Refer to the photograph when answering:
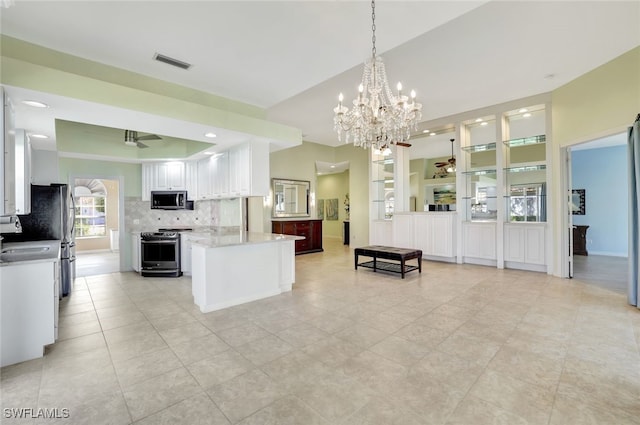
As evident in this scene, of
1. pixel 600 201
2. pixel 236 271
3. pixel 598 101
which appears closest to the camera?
pixel 236 271

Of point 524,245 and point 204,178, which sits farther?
point 204,178

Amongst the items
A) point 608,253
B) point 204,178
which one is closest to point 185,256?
point 204,178

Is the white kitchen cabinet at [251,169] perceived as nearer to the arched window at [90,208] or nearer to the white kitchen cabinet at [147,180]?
the white kitchen cabinet at [147,180]

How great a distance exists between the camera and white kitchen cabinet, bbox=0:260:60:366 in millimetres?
2389

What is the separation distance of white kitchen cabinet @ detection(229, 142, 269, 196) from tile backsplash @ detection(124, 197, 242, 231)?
1197 mm

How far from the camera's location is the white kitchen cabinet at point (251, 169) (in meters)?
4.49

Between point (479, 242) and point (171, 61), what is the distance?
6.47 metres

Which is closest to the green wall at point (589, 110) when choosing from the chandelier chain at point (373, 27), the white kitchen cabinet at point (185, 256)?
the chandelier chain at point (373, 27)

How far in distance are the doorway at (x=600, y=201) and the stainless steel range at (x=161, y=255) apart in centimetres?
923

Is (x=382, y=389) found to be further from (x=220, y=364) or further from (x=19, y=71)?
(x=19, y=71)

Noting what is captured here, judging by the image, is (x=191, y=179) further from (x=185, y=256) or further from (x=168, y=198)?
(x=185, y=256)

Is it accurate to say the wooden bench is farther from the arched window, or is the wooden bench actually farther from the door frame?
the arched window

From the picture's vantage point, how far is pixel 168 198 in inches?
249

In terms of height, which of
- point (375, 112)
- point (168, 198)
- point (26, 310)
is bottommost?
point (26, 310)
